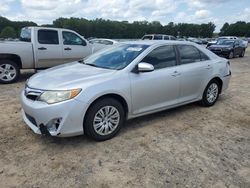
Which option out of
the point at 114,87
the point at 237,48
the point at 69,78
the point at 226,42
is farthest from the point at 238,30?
the point at 69,78

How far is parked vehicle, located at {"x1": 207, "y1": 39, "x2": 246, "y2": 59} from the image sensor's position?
2089cm

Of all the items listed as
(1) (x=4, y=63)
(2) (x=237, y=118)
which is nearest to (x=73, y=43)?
(1) (x=4, y=63)

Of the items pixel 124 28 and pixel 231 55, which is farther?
pixel 124 28

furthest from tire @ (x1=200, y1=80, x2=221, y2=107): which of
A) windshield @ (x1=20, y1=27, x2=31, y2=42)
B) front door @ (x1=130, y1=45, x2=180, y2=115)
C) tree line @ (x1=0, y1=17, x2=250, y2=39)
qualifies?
tree line @ (x1=0, y1=17, x2=250, y2=39)

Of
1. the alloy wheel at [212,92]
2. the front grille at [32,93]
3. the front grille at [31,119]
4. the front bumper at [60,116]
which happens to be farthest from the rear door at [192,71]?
the front grille at [31,119]

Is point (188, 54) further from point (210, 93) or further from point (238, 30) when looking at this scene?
point (238, 30)

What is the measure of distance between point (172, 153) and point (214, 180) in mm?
795

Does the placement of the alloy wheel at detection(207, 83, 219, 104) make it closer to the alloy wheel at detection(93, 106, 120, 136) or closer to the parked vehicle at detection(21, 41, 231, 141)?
the parked vehicle at detection(21, 41, 231, 141)

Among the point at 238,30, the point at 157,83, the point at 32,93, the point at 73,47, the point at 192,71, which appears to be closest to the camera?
the point at 32,93

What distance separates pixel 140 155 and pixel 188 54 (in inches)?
107

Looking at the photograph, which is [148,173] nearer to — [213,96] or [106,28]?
[213,96]

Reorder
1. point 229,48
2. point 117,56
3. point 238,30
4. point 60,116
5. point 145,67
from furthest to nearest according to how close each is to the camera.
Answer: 1. point 238,30
2. point 229,48
3. point 117,56
4. point 145,67
5. point 60,116

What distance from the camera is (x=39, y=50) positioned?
9.42 m

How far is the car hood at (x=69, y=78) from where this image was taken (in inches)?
163
